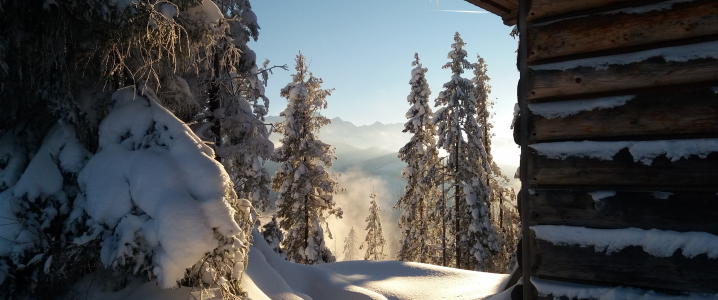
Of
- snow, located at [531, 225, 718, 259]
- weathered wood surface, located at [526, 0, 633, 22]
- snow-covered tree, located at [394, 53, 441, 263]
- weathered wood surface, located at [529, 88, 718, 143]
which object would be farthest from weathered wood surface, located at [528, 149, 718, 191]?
snow-covered tree, located at [394, 53, 441, 263]

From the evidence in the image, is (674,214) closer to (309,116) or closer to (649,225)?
(649,225)

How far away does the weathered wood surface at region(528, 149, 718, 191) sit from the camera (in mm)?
2703

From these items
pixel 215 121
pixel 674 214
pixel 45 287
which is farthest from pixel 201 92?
pixel 674 214

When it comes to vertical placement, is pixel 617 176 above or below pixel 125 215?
above

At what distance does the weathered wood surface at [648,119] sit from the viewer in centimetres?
273

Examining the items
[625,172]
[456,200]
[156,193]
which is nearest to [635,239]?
[625,172]

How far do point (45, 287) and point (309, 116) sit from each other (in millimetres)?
15577

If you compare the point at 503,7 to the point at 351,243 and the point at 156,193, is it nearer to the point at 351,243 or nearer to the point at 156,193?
the point at 156,193

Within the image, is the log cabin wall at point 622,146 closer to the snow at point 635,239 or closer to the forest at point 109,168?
the snow at point 635,239

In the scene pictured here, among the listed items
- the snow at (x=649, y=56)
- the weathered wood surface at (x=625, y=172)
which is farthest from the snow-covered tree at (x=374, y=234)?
the snow at (x=649, y=56)

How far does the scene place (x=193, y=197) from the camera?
437 cm

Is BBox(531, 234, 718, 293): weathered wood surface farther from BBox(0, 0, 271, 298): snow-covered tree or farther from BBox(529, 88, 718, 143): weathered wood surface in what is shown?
BBox(0, 0, 271, 298): snow-covered tree

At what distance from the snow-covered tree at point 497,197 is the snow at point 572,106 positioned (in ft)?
59.4

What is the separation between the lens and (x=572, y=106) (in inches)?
125
